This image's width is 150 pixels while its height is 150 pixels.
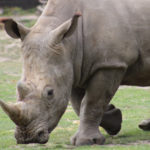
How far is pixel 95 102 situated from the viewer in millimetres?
7035

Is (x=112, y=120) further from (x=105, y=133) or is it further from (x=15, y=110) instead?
(x=15, y=110)

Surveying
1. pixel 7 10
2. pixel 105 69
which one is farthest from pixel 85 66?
pixel 7 10

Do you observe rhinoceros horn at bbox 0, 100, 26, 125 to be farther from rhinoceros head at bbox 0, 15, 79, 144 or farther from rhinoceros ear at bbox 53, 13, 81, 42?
rhinoceros ear at bbox 53, 13, 81, 42

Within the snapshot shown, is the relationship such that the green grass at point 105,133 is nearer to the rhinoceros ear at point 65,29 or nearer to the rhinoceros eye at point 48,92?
the rhinoceros eye at point 48,92

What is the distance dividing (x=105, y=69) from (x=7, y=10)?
76.1ft

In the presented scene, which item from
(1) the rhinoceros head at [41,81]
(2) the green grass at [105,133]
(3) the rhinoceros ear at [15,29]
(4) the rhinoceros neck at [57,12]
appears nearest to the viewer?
(1) the rhinoceros head at [41,81]

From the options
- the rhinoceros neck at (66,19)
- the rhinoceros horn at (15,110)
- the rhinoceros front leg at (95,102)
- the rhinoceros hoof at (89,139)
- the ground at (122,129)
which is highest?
the rhinoceros neck at (66,19)

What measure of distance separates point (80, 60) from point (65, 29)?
0.50 m

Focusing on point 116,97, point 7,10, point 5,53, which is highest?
point 116,97

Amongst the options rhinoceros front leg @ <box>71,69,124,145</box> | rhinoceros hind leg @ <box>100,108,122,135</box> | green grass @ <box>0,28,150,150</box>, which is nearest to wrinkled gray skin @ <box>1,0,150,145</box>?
rhinoceros front leg @ <box>71,69,124,145</box>

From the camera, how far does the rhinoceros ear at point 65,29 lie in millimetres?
6605

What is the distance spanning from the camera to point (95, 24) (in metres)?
6.95

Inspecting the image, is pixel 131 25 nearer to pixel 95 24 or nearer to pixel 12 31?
pixel 95 24

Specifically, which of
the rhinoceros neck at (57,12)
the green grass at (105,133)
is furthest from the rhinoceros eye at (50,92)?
the rhinoceros neck at (57,12)
